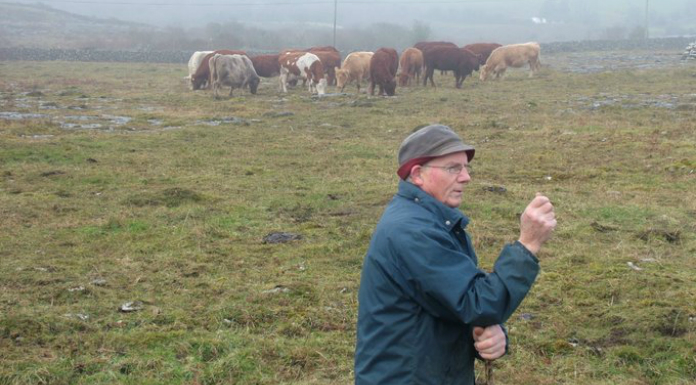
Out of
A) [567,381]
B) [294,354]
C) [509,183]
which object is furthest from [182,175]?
[567,381]

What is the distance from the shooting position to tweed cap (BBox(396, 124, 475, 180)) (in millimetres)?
3465

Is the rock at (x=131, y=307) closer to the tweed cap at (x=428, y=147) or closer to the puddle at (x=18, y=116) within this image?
the tweed cap at (x=428, y=147)

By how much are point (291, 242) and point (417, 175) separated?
559cm

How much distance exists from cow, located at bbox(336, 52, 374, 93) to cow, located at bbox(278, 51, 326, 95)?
2.51 ft

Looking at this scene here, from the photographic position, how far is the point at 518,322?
259 inches

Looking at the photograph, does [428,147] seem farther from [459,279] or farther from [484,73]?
[484,73]

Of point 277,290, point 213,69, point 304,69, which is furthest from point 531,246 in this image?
point 304,69

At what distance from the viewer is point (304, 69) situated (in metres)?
30.1

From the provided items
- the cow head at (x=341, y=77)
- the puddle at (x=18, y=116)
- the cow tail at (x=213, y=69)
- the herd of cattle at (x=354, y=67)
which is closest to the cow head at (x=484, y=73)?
the herd of cattle at (x=354, y=67)

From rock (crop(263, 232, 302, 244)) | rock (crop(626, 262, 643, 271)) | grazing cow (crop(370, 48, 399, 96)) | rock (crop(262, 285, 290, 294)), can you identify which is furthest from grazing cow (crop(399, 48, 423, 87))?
rock (crop(262, 285, 290, 294))

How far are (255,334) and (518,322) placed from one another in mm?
1933

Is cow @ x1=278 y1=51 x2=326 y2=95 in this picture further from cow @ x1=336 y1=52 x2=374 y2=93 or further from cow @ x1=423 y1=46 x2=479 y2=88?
cow @ x1=423 y1=46 x2=479 y2=88

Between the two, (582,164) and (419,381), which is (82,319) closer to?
(419,381)

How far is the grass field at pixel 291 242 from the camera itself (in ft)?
19.5
